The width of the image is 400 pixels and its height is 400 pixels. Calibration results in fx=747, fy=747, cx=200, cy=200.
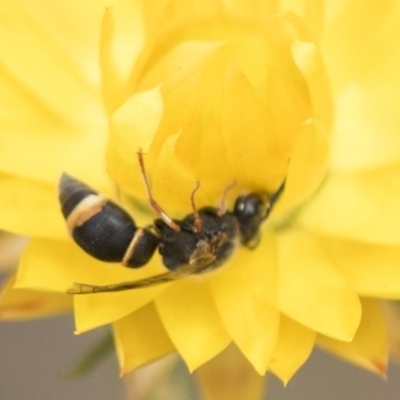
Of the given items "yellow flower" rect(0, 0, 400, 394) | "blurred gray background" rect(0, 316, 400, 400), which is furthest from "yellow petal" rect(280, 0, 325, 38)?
"blurred gray background" rect(0, 316, 400, 400)

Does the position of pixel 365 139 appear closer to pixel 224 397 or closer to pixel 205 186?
pixel 205 186

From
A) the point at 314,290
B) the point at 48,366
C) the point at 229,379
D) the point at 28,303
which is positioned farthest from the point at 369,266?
the point at 48,366

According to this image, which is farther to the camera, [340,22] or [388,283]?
[340,22]

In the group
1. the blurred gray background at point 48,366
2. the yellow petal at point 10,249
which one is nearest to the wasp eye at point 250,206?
the yellow petal at point 10,249

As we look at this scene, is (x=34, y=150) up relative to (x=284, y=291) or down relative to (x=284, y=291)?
up

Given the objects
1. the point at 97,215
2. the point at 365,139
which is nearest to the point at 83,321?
the point at 97,215

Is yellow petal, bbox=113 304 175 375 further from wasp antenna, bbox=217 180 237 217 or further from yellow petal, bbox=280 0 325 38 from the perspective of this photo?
yellow petal, bbox=280 0 325 38
